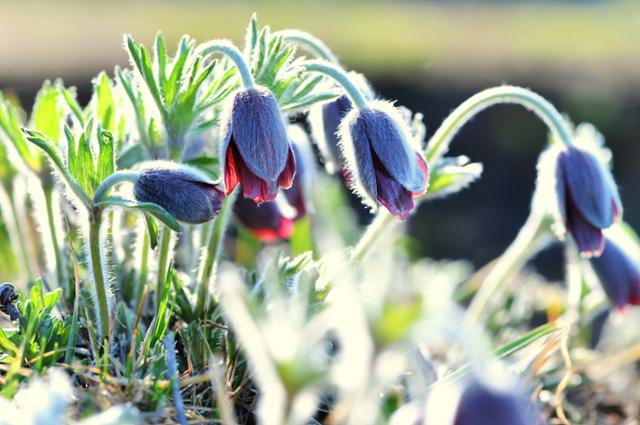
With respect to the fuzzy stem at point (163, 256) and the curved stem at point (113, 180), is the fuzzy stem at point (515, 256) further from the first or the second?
the curved stem at point (113, 180)

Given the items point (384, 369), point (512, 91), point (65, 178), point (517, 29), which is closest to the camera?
point (384, 369)

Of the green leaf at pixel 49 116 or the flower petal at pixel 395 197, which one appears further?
the green leaf at pixel 49 116

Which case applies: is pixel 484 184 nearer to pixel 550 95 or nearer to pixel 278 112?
pixel 550 95

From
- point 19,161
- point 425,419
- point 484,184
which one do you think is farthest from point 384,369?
point 484,184

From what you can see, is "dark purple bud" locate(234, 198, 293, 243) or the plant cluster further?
"dark purple bud" locate(234, 198, 293, 243)

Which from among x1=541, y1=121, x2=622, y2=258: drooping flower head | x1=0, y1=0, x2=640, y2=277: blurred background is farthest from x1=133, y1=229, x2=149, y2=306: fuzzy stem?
x1=0, y1=0, x2=640, y2=277: blurred background

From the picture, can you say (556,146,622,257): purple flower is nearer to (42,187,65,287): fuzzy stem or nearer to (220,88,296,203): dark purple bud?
(220,88,296,203): dark purple bud

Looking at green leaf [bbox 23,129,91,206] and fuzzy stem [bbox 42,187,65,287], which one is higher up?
green leaf [bbox 23,129,91,206]

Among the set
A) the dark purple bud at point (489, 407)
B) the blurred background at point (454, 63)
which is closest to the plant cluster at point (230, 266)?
the dark purple bud at point (489, 407)
